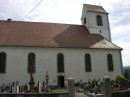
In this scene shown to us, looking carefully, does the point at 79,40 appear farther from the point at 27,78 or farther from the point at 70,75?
the point at 27,78

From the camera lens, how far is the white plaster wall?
81.5 feet

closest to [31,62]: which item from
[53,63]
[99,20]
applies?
[53,63]

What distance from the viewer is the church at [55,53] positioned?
25.0m

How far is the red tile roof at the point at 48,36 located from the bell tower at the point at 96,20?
3.71 feet

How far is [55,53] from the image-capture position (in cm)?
2681

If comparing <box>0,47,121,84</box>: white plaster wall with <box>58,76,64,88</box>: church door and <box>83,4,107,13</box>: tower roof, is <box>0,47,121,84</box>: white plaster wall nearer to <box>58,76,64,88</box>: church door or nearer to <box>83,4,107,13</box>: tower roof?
<box>58,76,64,88</box>: church door

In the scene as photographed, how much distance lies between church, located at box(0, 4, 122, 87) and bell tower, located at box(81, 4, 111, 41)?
0.17 meters

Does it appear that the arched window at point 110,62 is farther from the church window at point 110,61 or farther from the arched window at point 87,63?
the arched window at point 87,63

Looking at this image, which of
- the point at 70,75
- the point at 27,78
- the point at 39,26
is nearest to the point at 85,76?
the point at 70,75

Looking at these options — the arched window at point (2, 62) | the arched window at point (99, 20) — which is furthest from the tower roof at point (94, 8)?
the arched window at point (2, 62)

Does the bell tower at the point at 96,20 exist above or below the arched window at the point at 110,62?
above

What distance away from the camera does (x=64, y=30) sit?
3098cm

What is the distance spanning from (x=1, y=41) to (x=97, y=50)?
1301 centimetres

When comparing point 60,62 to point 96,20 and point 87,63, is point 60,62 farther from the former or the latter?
point 96,20
